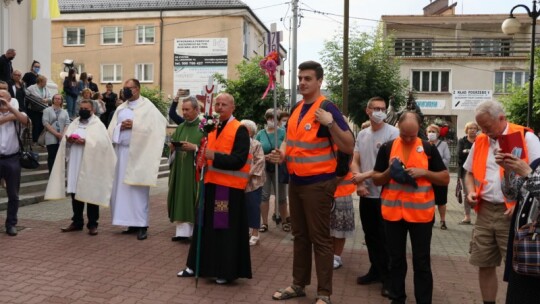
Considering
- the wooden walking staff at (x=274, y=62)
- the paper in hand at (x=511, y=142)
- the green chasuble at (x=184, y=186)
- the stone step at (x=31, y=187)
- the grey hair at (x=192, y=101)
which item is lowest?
the stone step at (x=31, y=187)

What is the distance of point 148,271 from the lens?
6.03 m

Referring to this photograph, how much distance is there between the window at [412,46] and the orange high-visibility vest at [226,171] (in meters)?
33.7

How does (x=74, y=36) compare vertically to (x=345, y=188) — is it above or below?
above

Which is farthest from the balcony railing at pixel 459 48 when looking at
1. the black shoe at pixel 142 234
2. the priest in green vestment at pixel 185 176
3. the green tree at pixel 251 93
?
the black shoe at pixel 142 234

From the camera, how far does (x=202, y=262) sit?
5637 millimetres

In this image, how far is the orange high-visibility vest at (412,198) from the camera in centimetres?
474

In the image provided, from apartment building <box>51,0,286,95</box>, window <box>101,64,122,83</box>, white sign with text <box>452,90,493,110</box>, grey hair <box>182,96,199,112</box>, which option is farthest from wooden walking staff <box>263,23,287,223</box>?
window <box>101,64,122,83</box>

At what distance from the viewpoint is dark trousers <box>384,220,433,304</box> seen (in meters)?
4.75

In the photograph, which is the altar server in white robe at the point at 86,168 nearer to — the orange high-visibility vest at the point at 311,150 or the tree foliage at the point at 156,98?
the orange high-visibility vest at the point at 311,150

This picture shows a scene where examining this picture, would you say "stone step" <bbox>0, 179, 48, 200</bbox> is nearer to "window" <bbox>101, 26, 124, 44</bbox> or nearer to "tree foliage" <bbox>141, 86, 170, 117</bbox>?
"tree foliage" <bbox>141, 86, 170, 117</bbox>

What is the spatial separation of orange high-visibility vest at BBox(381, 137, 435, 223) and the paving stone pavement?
39.9 inches

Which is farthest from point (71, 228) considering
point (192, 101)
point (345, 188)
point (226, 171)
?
point (345, 188)

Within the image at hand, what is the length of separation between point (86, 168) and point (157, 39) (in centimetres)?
3362

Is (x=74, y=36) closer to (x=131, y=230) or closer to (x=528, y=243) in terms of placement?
(x=131, y=230)
